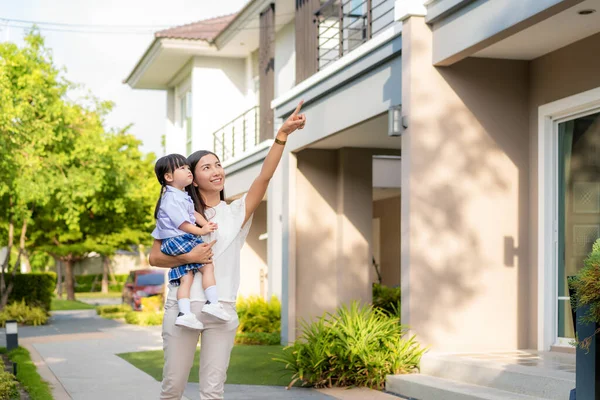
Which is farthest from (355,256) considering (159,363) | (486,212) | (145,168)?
(145,168)

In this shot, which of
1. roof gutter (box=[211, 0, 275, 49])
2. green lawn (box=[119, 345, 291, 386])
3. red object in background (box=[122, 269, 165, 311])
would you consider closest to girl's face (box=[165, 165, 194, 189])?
green lawn (box=[119, 345, 291, 386])

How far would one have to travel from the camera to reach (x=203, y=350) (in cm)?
464

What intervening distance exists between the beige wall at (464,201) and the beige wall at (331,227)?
4.64 metres

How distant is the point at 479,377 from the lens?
28.0ft

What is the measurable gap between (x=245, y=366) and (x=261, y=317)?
513 centimetres

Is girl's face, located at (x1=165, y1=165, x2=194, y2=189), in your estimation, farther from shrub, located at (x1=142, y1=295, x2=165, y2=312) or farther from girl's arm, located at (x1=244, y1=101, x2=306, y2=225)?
shrub, located at (x1=142, y1=295, x2=165, y2=312)

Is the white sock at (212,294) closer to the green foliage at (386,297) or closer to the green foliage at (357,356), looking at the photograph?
the green foliage at (357,356)

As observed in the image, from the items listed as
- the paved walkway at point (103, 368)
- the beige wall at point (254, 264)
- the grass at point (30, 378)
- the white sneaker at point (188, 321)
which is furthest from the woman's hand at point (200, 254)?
the beige wall at point (254, 264)

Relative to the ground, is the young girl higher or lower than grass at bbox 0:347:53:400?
higher

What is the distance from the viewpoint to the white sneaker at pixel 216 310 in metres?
4.46

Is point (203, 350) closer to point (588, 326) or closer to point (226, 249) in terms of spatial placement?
point (226, 249)

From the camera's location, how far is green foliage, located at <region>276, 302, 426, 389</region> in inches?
375

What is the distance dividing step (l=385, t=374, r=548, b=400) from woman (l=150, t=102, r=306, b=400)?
374cm

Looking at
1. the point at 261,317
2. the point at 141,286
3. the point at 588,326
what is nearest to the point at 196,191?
the point at 588,326
